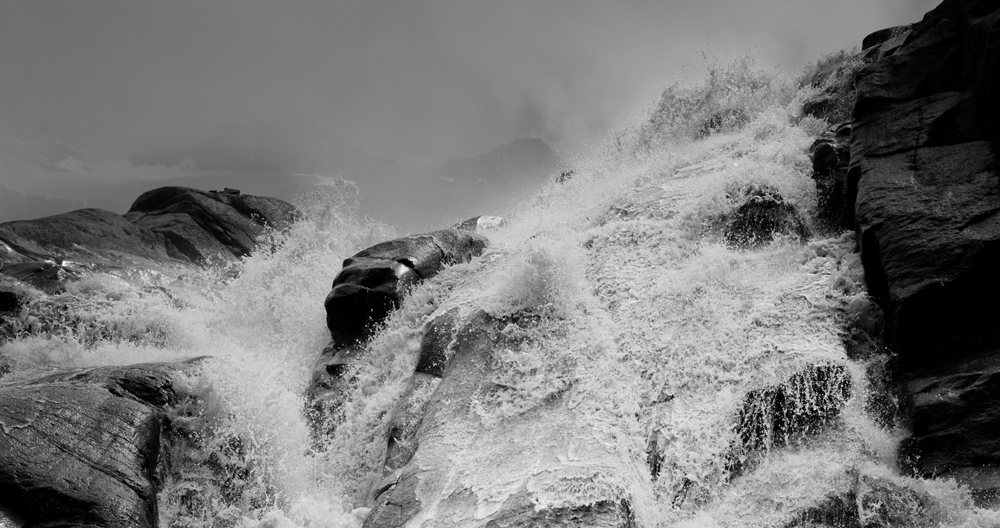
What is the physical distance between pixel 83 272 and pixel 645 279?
11873mm

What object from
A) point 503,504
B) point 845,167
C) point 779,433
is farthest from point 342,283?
point 845,167

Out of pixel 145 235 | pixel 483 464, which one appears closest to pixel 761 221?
pixel 483 464

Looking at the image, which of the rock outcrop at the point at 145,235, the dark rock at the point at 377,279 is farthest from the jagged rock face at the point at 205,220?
the dark rock at the point at 377,279

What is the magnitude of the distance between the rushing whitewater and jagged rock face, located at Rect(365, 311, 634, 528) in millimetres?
67

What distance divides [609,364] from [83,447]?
254 inches

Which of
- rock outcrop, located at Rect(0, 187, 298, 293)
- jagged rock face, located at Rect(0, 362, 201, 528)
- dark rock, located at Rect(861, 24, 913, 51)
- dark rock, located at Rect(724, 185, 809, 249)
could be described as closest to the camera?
jagged rock face, located at Rect(0, 362, 201, 528)

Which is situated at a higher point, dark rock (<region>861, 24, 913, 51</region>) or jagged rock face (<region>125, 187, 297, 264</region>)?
dark rock (<region>861, 24, 913, 51</region>)

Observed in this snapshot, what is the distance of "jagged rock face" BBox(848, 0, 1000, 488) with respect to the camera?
7.20 m

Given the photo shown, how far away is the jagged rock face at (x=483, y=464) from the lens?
22.5 ft

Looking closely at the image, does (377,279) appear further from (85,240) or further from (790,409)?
(85,240)

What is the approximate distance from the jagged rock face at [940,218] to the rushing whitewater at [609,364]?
1.83ft

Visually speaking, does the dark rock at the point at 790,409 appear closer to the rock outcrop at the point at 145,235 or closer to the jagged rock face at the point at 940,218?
the jagged rock face at the point at 940,218

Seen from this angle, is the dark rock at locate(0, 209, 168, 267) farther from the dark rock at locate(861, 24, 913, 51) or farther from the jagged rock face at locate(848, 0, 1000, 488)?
→ the dark rock at locate(861, 24, 913, 51)

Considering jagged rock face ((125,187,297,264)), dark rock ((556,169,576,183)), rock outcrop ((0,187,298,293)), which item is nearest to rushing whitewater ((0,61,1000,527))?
rock outcrop ((0,187,298,293))
